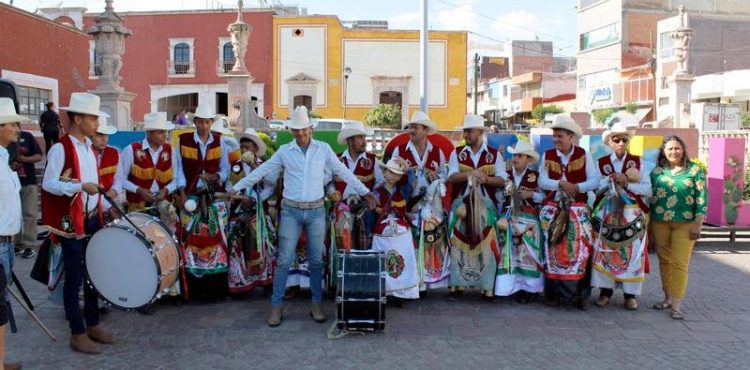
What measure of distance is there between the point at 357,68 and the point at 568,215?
3498 centimetres

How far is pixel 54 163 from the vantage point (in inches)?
195

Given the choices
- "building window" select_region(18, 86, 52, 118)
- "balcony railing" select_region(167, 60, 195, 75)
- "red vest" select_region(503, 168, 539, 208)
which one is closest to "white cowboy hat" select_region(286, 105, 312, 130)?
"red vest" select_region(503, 168, 539, 208)

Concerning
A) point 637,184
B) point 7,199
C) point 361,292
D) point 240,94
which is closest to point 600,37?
point 240,94

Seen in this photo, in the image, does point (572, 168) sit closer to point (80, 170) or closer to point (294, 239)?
point (294, 239)

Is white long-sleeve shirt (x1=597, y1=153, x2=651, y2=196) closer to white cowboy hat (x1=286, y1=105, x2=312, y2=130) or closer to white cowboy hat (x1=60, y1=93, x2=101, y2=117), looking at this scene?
white cowboy hat (x1=286, y1=105, x2=312, y2=130)

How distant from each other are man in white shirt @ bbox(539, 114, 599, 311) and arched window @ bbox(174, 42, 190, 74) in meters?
36.6

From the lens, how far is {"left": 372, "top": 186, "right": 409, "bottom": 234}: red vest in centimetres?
641

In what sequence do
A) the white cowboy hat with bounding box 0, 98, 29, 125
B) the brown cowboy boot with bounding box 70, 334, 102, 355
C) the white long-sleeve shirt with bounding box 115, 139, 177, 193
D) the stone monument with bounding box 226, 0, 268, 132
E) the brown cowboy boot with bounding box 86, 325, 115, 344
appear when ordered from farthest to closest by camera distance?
the stone monument with bounding box 226, 0, 268, 132 < the white long-sleeve shirt with bounding box 115, 139, 177, 193 < the brown cowboy boot with bounding box 86, 325, 115, 344 < the brown cowboy boot with bounding box 70, 334, 102, 355 < the white cowboy hat with bounding box 0, 98, 29, 125

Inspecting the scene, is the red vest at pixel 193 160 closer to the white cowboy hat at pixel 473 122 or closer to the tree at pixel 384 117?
the white cowboy hat at pixel 473 122

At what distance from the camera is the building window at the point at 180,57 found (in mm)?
39969

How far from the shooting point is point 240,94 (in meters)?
17.0

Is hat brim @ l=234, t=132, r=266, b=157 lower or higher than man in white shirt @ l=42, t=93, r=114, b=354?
higher

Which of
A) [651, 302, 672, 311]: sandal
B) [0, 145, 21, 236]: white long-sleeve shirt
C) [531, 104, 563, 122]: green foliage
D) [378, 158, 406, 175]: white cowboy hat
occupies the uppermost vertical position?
[531, 104, 563, 122]: green foliage

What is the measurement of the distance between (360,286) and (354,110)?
36.1m
